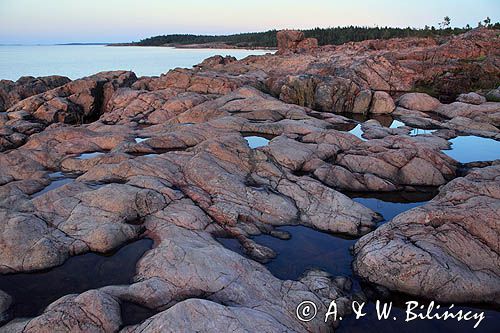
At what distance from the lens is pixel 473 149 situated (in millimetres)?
32875

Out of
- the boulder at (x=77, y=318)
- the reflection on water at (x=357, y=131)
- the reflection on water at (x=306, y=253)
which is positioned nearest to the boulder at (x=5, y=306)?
the boulder at (x=77, y=318)

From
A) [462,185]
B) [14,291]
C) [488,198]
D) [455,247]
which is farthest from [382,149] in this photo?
[14,291]

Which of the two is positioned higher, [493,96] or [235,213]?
[493,96]

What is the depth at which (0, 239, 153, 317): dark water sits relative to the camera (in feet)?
45.2

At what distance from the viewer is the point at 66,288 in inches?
569

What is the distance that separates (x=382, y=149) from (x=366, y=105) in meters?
24.1

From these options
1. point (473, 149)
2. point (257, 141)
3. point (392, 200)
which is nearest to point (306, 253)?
point (392, 200)

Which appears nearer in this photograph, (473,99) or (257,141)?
(257,141)

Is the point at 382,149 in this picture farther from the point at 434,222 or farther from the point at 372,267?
the point at 372,267

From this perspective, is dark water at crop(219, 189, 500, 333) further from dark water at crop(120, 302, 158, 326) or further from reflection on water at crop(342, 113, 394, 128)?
reflection on water at crop(342, 113, 394, 128)

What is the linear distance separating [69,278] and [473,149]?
108ft

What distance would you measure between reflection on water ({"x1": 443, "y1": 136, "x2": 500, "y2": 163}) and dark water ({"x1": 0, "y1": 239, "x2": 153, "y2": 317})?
2607cm

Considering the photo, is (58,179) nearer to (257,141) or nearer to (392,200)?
(257,141)

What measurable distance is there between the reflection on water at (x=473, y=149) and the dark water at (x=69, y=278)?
26.1 meters
